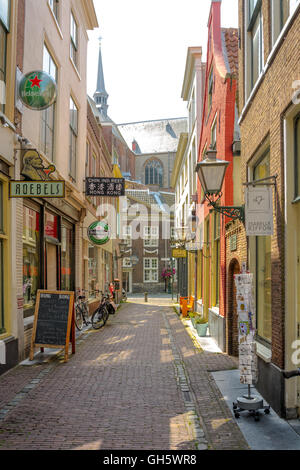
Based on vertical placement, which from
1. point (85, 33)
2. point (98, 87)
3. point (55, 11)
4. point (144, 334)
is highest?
point (98, 87)

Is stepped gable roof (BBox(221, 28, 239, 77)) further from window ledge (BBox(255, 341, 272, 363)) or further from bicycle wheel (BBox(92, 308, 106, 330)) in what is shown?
window ledge (BBox(255, 341, 272, 363))

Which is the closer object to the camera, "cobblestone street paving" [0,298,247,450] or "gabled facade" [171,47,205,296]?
"cobblestone street paving" [0,298,247,450]

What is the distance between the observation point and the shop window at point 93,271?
1919 centimetres

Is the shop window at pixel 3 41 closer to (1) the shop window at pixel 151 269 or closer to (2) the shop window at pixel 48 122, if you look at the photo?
(2) the shop window at pixel 48 122

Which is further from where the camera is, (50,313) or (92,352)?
(92,352)

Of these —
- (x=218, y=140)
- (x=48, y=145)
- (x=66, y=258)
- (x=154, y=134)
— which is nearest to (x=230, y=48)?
(x=218, y=140)

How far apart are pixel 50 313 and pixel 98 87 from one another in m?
66.4

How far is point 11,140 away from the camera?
8352mm

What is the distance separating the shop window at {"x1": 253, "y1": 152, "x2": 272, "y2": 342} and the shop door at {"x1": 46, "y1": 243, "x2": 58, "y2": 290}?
6102 millimetres

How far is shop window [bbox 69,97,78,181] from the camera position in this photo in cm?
1477

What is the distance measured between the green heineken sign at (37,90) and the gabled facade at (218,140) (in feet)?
14.5

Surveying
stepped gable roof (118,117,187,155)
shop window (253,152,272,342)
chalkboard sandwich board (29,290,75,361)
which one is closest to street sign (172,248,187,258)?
chalkboard sandwich board (29,290,75,361)
